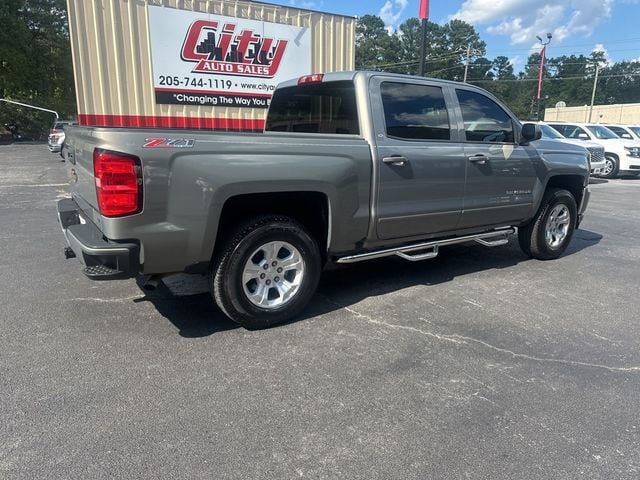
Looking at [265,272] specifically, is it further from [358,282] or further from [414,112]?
[414,112]

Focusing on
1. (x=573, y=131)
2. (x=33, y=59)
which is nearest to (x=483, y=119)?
(x=573, y=131)

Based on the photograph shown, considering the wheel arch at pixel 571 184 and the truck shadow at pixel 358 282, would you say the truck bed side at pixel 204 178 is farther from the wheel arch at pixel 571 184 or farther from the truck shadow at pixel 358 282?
the wheel arch at pixel 571 184

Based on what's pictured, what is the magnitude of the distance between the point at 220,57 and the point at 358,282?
6287 millimetres

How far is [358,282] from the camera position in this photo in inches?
197

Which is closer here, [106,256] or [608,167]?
[106,256]

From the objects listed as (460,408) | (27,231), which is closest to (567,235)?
(460,408)

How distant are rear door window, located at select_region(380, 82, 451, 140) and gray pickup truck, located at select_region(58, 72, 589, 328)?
13mm

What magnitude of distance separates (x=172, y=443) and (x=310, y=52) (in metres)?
9.12

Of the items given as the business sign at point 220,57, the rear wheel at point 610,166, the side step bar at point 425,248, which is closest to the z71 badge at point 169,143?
the side step bar at point 425,248

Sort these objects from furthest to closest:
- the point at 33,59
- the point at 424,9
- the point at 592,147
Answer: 1. the point at 33,59
2. the point at 592,147
3. the point at 424,9

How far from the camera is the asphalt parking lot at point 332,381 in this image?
7.77 feet

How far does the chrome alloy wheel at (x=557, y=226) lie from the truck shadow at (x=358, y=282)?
1.17 feet

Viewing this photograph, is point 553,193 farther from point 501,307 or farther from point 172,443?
point 172,443

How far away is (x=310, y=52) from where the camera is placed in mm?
10117
